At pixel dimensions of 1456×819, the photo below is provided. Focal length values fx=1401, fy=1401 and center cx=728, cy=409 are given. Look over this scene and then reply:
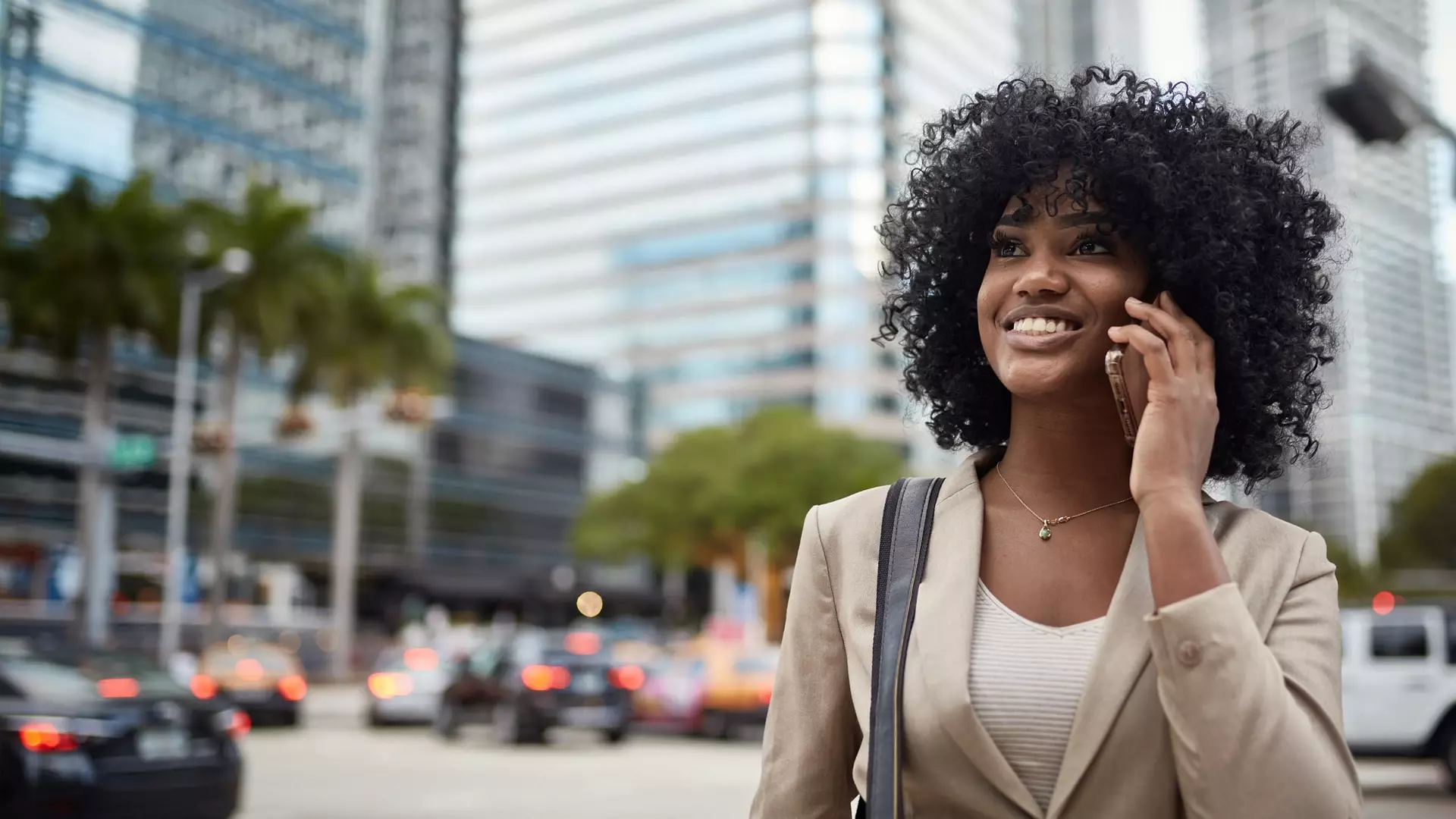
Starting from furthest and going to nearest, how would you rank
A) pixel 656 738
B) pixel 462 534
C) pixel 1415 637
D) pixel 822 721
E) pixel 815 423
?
pixel 462 534, pixel 815 423, pixel 656 738, pixel 1415 637, pixel 822 721

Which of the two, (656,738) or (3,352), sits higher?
(3,352)

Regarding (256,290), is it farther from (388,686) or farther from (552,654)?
(552,654)

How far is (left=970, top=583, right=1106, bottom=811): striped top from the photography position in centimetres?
185

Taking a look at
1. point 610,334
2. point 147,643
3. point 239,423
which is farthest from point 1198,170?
point 610,334

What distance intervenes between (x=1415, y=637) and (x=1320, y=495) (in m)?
119

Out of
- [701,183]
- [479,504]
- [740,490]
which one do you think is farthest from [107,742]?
[701,183]

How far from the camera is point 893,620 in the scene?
1.97 meters

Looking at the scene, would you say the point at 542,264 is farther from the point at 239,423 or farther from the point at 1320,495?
the point at 1320,495

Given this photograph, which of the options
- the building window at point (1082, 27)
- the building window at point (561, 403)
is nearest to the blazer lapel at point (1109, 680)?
the building window at point (561, 403)

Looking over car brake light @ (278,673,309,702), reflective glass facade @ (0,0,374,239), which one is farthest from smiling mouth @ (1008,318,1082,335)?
reflective glass facade @ (0,0,374,239)

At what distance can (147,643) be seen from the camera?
4397 centimetres

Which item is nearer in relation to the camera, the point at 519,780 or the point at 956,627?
the point at 956,627

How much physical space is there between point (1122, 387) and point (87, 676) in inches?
365

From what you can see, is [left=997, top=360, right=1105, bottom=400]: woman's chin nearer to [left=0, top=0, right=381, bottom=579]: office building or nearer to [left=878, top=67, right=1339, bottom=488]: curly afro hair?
[left=878, top=67, right=1339, bottom=488]: curly afro hair
